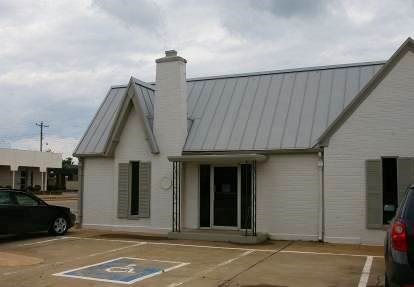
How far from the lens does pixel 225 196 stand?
16.0 metres

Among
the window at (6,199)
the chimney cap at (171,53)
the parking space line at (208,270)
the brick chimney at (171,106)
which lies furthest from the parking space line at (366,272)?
the window at (6,199)

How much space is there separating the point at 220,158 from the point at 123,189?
160 inches

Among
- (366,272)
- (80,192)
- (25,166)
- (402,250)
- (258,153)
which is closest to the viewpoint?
(402,250)

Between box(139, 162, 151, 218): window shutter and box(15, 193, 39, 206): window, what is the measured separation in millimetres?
3349

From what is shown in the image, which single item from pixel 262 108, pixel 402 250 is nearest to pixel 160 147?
pixel 262 108

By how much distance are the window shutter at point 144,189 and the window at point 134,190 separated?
284 mm

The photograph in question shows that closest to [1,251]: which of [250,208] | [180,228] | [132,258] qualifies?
[132,258]

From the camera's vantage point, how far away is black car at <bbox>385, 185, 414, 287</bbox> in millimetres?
5926

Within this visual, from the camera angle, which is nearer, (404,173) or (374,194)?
(404,173)

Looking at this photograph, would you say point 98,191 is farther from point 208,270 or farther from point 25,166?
point 25,166

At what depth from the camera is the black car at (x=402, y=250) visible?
5926mm

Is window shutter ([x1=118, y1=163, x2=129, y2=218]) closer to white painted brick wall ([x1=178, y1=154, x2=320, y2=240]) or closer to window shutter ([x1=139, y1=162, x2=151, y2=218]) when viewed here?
window shutter ([x1=139, y1=162, x2=151, y2=218])

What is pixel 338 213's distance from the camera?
14125 millimetres

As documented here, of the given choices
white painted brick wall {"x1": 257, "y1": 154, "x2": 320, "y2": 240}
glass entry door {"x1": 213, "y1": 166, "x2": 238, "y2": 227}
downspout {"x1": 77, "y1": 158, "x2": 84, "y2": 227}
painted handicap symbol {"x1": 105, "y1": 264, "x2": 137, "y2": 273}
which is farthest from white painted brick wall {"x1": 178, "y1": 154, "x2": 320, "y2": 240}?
downspout {"x1": 77, "y1": 158, "x2": 84, "y2": 227}
